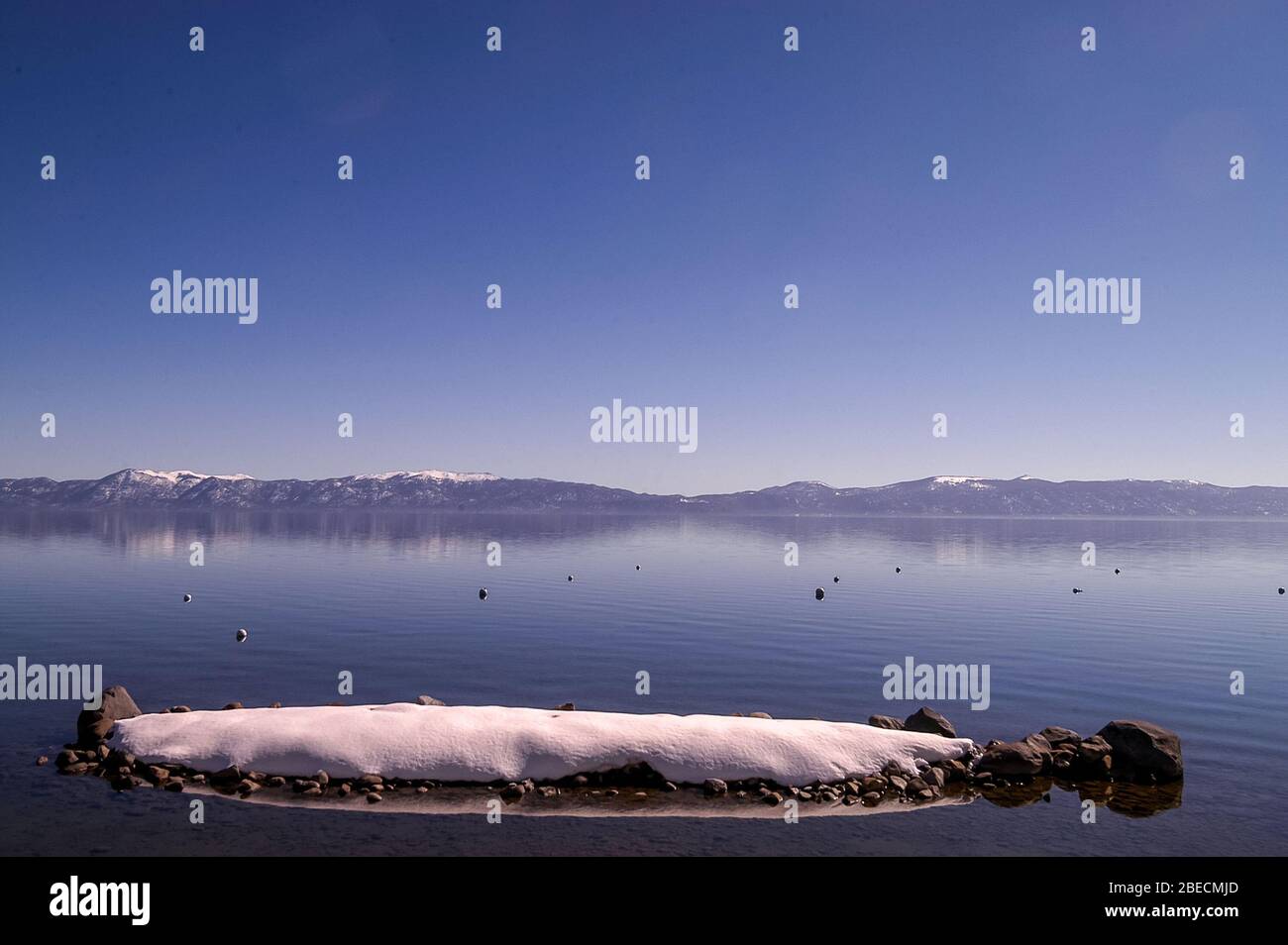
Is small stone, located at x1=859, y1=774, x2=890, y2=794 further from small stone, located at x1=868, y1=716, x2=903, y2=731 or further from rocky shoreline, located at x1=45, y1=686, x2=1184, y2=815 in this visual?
small stone, located at x1=868, y1=716, x2=903, y2=731

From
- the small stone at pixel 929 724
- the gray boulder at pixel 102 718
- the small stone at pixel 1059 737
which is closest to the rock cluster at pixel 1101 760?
the small stone at pixel 1059 737

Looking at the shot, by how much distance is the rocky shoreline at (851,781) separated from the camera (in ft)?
85.7

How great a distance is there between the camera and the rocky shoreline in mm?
26125

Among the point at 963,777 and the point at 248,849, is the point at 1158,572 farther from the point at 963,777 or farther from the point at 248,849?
the point at 248,849

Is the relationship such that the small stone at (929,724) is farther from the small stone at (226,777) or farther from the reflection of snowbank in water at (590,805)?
the small stone at (226,777)

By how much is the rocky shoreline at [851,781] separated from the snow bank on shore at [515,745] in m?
0.34

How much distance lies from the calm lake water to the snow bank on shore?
8.47ft

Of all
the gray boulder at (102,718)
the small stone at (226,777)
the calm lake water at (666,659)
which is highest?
the gray boulder at (102,718)

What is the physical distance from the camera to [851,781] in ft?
88.8

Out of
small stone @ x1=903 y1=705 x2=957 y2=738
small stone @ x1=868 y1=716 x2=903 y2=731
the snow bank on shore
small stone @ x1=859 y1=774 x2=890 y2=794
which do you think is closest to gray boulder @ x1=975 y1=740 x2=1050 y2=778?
the snow bank on shore

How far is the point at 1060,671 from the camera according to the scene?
48719 millimetres

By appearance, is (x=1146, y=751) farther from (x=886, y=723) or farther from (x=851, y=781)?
(x=851, y=781)

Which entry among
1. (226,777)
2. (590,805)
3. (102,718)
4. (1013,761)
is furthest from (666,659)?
(102,718)

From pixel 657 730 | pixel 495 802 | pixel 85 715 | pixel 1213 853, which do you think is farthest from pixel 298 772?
pixel 1213 853
